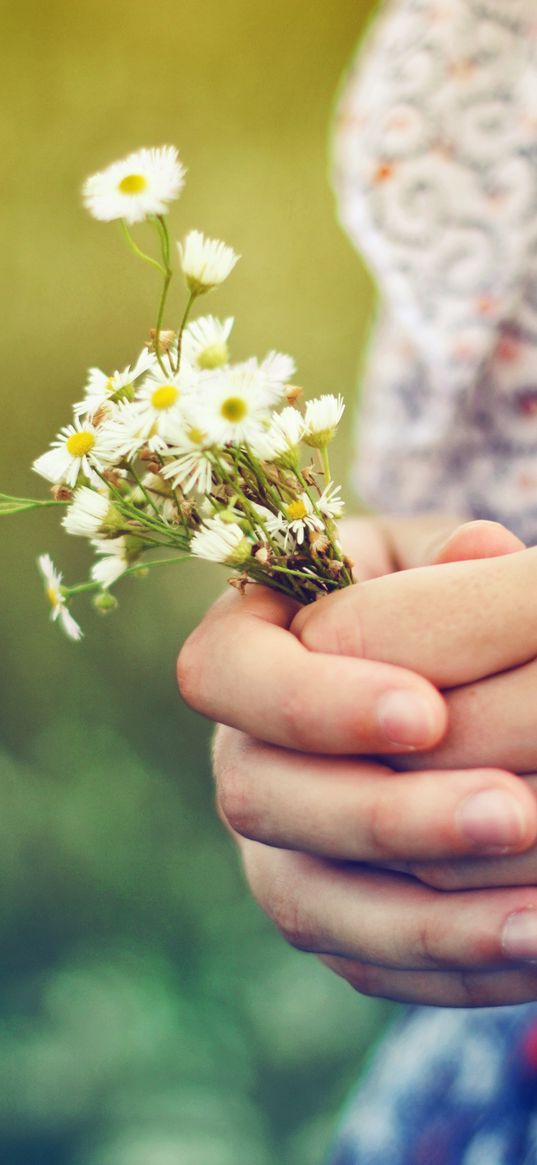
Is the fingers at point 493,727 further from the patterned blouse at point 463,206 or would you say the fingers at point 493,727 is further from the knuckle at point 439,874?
the patterned blouse at point 463,206

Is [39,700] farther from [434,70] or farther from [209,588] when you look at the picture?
[434,70]

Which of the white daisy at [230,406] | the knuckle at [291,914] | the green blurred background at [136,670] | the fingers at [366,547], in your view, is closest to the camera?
the white daisy at [230,406]

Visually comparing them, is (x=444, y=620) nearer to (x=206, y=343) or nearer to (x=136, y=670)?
(x=206, y=343)

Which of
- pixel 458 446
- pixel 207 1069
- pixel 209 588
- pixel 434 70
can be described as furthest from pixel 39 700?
pixel 434 70

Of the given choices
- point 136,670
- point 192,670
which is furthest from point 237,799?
point 136,670

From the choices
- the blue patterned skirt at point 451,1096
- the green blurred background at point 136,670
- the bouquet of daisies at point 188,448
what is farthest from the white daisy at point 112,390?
the green blurred background at point 136,670

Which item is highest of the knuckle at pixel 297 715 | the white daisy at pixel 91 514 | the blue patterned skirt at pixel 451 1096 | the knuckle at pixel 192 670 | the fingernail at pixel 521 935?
the white daisy at pixel 91 514

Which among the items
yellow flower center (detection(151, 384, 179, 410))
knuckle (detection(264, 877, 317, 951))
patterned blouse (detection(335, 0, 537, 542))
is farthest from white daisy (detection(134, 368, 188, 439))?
patterned blouse (detection(335, 0, 537, 542))
